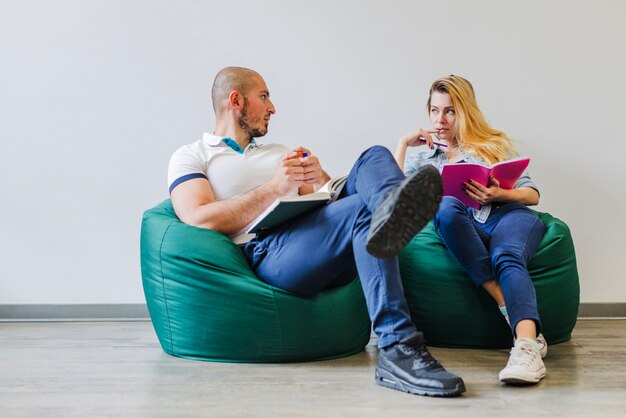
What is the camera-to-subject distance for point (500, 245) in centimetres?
267

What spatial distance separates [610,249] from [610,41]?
940mm

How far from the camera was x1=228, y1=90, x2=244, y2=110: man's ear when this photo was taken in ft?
9.25

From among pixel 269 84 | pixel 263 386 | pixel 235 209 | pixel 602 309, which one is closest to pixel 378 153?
pixel 235 209

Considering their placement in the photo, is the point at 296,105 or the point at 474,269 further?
the point at 296,105

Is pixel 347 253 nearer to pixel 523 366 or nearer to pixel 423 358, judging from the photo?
pixel 423 358

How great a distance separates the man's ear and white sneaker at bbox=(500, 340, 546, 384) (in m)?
1.27

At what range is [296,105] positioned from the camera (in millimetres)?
3475

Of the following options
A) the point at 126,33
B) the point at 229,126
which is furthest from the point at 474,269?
the point at 126,33

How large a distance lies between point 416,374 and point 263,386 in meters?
0.44

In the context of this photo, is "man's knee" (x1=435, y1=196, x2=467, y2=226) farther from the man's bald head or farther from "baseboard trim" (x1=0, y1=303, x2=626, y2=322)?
"baseboard trim" (x1=0, y1=303, x2=626, y2=322)

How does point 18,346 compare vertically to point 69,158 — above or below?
below

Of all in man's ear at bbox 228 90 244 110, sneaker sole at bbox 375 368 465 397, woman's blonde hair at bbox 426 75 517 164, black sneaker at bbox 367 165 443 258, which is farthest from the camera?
woman's blonde hair at bbox 426 75 517 164

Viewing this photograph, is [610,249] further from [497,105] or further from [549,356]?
[549,356]

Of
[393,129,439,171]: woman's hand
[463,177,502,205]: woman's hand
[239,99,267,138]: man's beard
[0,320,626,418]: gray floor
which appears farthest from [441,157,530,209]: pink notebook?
[239,99,267,138]: man's beard
